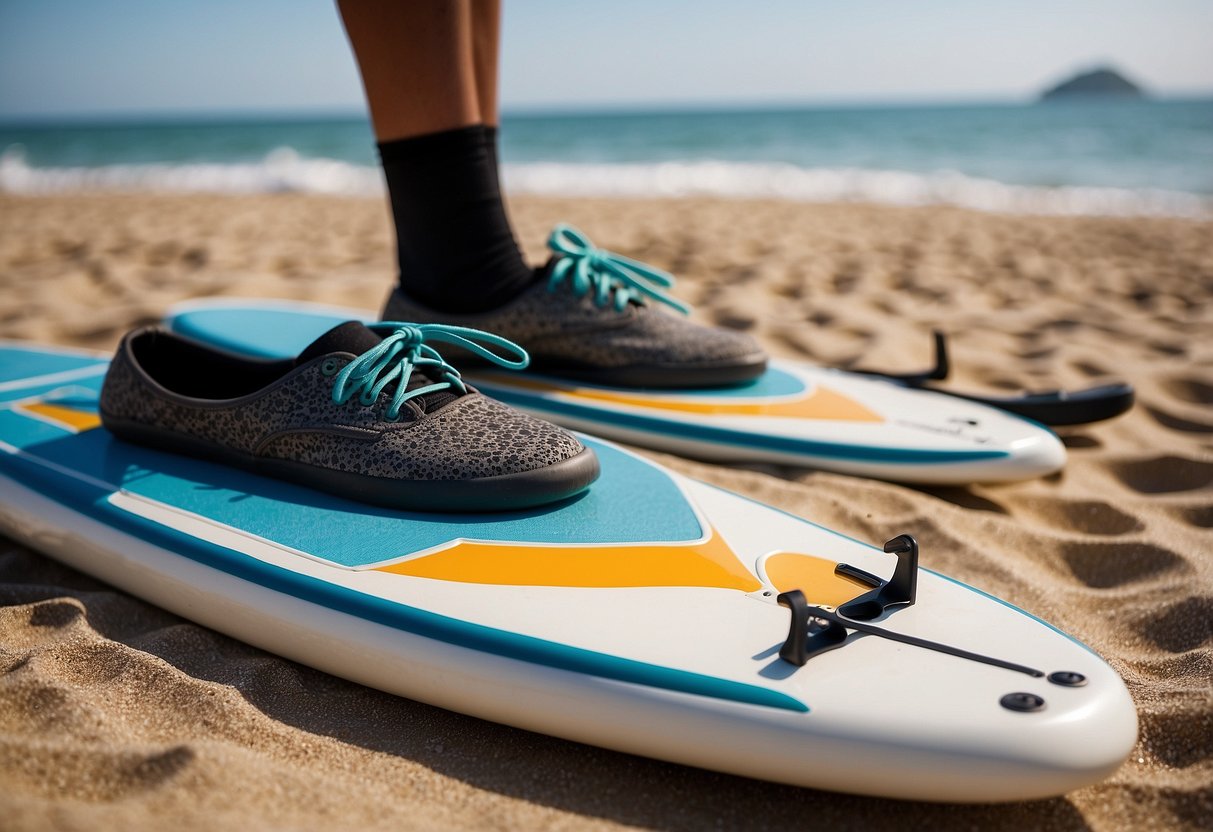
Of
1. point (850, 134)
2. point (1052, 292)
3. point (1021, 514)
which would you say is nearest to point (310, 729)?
point (1021, 514)

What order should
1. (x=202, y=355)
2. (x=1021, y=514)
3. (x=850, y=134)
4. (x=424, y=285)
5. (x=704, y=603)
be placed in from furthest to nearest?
(x=850, y=134) < (x=424, y=285) < (x=1021, y=514) < (x=202, y=355) < (x=704, y=603)

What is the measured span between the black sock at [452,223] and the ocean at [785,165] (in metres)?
7.38

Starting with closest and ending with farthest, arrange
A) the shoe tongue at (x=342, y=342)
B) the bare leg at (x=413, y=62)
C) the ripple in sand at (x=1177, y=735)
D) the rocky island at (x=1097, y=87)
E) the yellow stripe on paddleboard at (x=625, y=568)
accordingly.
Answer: the ripple in sand at (x=1177, y=735) < the yellow stripe on paddleboard at (x=625, y=568) < the shoe tongue at (x=342, y=342) < the bare leg at (x=413, y=62) < the rocky island at (x=1097, y=87)

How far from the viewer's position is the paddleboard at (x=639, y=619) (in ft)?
3.26

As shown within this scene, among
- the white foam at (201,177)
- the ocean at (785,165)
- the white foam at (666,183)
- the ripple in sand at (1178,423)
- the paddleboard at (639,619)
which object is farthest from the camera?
the white foam at (201,177)

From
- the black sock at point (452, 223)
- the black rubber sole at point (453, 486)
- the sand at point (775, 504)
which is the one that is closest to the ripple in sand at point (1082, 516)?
the sand at point (775, 504)

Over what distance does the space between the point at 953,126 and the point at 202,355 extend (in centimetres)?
2454

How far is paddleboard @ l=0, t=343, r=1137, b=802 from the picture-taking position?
993 mm

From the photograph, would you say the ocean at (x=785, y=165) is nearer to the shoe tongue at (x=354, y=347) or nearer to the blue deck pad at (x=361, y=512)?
the blue deck pad at (x=361, y=512)

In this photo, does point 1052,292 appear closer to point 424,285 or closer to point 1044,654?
point 424,285

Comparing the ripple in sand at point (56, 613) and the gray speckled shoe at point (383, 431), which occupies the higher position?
the gray speckled shoe at point (383, 431)

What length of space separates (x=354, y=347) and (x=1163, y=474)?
5.96 feet

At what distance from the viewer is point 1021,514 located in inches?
75.1

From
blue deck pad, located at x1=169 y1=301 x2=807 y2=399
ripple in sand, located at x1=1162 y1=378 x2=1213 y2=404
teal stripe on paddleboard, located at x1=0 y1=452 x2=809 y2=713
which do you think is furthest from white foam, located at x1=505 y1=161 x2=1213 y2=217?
teal stripe on paddleboard, located at x1=0 y1=452 x2=809 y2=713
